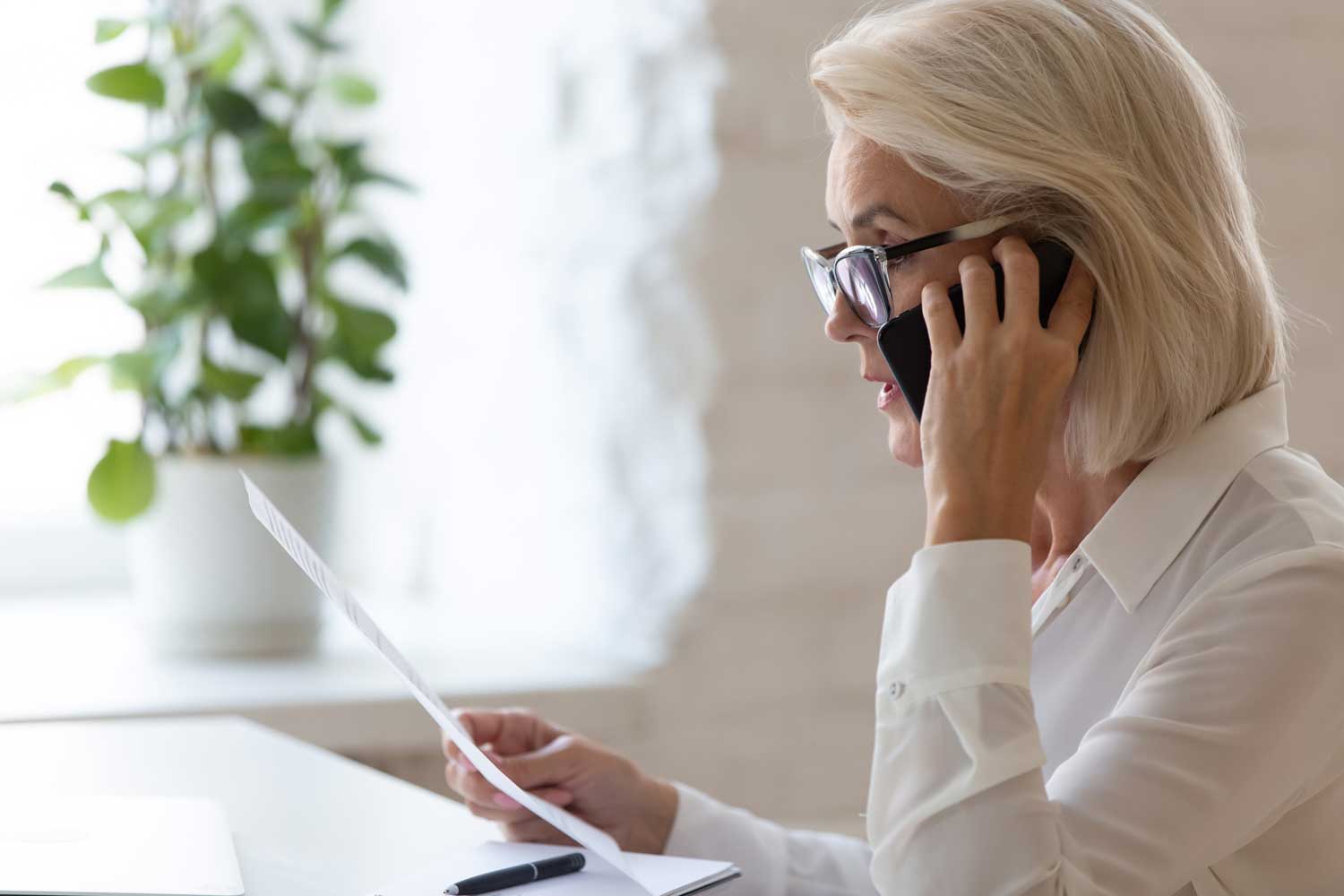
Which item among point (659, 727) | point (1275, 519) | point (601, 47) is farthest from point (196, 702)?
point (1275, 519)

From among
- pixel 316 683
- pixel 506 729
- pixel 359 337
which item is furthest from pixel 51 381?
pixel 506 729

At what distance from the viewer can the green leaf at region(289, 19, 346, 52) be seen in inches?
73.9

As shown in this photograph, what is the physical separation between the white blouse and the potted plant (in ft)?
3.65

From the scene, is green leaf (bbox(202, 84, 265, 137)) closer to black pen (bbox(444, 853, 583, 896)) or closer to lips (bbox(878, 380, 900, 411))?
lips (bbox(878, 380, 900, 411))

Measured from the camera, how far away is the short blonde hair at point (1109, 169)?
0.92 meters

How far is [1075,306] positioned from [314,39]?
1236 millimetres

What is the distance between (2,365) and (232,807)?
1.41 m

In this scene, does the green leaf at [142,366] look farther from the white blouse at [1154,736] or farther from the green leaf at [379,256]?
the white blouse at [1154,736]

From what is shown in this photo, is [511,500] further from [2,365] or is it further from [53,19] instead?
[53,19]

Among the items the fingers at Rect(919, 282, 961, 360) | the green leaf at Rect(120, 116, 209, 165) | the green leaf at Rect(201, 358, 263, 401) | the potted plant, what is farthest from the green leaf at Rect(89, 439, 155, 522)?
the fingers at Rect(919, 282, 961, 360)

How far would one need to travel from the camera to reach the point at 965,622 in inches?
32.7

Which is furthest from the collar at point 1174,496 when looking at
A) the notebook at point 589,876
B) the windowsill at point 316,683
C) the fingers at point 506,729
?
the windowsill at point 316,683

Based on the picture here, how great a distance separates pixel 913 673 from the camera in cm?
84

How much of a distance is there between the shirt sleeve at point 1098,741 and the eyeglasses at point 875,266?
0.21m
